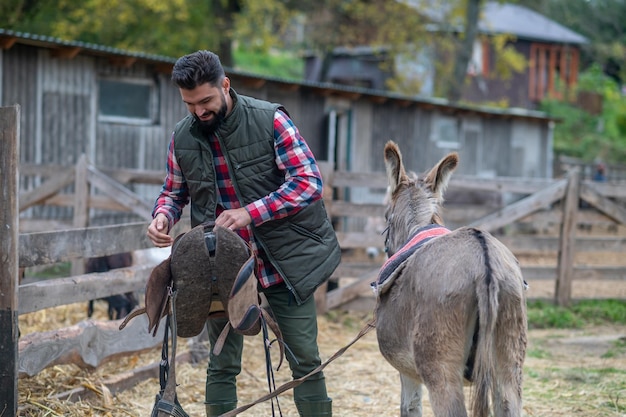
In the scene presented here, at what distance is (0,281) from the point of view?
4102mm

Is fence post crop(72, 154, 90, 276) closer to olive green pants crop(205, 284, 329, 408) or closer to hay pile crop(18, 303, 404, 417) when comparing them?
hay pile crop(18, 303, 404, 417)

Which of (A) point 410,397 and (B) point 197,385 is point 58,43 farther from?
(A) point 410,397

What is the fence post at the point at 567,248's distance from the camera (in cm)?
921

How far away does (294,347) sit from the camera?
387 centimetres

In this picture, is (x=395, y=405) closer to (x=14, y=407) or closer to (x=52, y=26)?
(x=14, y=407)

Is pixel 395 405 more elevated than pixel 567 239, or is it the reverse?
pixel 567 239

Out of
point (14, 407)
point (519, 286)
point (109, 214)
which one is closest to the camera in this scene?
point (519, 286)

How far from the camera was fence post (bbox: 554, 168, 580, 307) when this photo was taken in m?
9.21

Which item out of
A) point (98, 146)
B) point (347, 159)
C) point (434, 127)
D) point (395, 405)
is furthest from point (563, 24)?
point (395, 405)

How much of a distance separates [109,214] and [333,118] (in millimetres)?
5811

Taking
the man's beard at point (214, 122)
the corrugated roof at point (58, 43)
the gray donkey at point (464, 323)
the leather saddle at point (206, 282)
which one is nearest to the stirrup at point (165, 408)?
the leather saddle at point (206, 282)

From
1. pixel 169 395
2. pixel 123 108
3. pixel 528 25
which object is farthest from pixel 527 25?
pixel 169 395

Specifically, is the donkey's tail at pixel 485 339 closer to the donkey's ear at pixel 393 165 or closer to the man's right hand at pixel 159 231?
the donkey's ear at pixel 393 165

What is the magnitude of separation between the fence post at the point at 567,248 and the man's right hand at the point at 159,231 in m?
6.64
